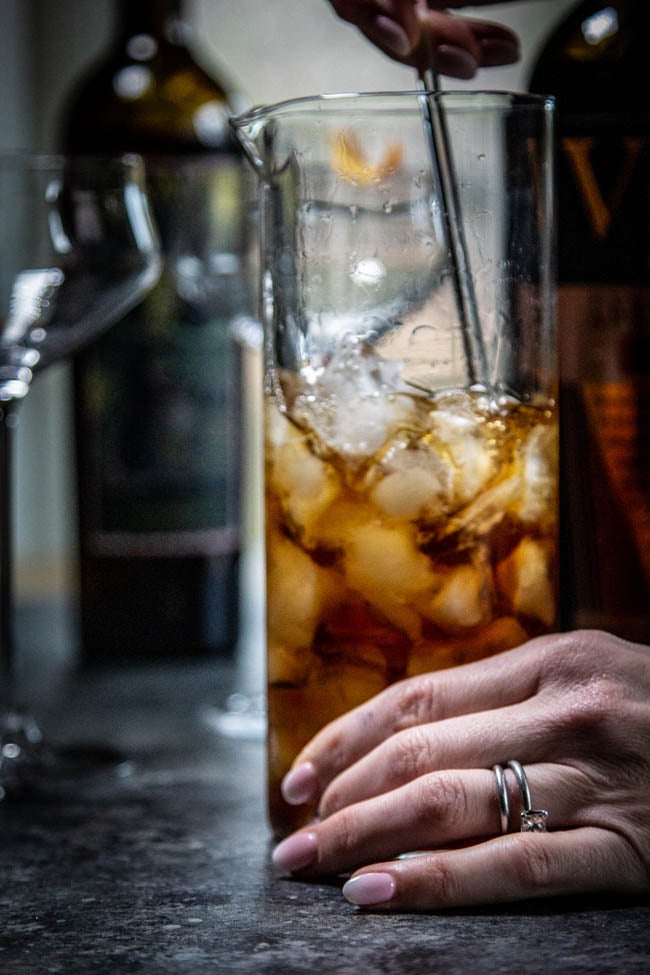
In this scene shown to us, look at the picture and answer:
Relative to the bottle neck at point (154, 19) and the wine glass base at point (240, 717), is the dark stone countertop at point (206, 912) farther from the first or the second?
the bottle neck at point (154, 19)

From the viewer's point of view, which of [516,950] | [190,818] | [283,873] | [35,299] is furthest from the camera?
[35,299]

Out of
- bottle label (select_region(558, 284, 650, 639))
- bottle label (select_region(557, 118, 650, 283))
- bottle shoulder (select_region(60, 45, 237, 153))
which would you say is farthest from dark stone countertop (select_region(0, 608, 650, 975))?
bottle shoulder (select_region(60, 45, 237, 153))

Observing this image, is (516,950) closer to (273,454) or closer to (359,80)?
(273,454)

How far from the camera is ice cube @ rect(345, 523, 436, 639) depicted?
2.14ft

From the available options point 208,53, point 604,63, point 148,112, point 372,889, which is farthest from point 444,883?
point 208,53

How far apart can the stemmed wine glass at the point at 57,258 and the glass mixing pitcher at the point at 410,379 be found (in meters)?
0.24

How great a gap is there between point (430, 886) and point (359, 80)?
2.31m

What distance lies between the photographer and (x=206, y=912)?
60 cm

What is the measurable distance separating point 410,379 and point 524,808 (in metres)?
0.20

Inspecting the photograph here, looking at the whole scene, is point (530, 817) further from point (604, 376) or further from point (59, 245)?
point (59, 245)

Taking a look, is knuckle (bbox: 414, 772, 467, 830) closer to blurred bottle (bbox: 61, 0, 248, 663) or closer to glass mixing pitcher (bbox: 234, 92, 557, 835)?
glass mixing pitcher (bbox: 234, 92, 557, 835)

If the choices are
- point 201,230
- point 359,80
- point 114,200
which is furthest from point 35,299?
point 359,80

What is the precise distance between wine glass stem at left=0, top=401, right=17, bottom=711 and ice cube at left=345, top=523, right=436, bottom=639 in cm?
38

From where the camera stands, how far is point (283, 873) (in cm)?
Answer: 66
